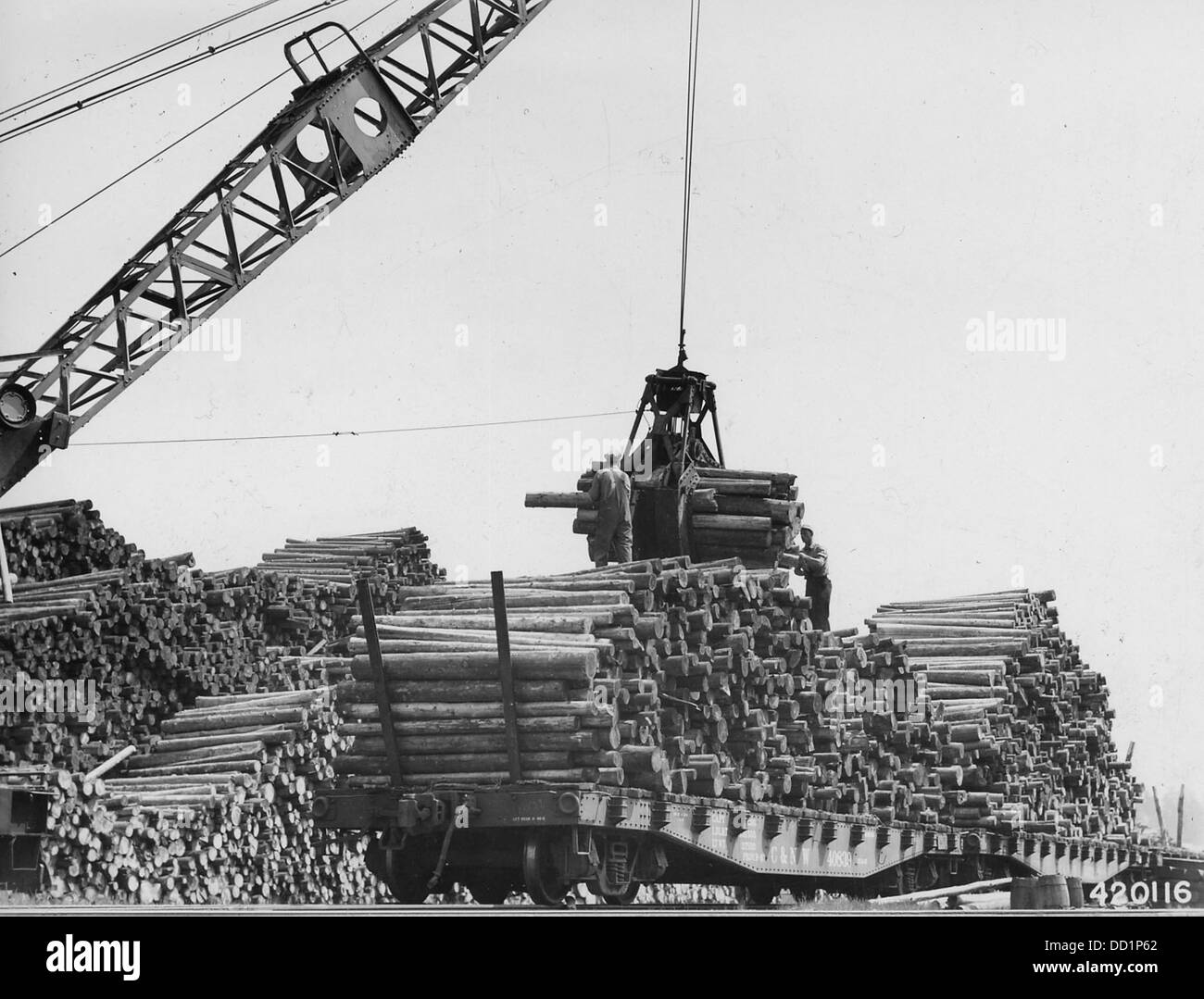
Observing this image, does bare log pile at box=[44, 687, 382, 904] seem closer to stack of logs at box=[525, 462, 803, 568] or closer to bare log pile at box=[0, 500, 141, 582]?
bare log pile at box=[0, 500, 141, 582]

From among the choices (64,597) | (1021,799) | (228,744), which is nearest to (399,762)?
(228,744)

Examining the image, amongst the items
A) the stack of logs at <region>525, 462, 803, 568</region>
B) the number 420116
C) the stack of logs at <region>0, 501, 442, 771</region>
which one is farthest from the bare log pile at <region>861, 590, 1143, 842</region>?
the stack of logs at <region>0, 501, 442, 771</region>

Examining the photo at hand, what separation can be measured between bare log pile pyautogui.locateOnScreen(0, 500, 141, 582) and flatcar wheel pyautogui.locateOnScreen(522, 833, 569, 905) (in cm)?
761

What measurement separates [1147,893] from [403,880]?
16690 mm

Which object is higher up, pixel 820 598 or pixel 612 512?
pixel 612 512

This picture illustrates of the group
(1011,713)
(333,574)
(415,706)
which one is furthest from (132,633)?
(1011,713)

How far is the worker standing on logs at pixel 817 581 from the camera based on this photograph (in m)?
20.8

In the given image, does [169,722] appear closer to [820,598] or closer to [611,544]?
[611,544]

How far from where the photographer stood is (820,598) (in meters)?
21.0

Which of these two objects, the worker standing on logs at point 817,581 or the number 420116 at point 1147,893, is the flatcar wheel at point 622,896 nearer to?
the worker standing on logs at point 817,581

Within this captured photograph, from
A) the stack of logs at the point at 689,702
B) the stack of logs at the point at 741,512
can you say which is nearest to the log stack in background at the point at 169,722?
the stack of logs at the point at 689,702

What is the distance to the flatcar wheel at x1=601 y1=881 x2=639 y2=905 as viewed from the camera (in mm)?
15844

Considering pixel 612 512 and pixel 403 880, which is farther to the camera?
pixel 612 512

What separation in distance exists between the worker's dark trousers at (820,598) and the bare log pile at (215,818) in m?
5.43
